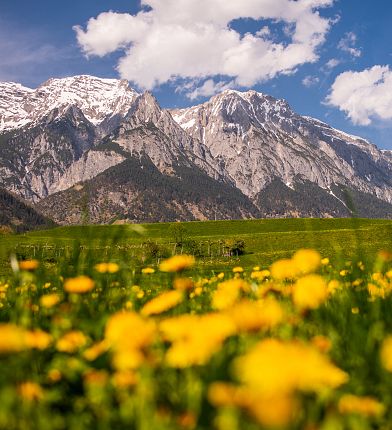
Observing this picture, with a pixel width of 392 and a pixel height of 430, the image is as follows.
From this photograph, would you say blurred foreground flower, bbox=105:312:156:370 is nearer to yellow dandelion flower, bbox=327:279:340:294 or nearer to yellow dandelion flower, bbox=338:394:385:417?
yellow dandelion flower, bbox=338:394:385:417

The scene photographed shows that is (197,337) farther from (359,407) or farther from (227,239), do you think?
(227,239)

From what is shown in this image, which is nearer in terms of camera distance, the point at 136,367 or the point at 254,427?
the point at 254,427

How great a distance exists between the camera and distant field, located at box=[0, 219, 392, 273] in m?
4.49

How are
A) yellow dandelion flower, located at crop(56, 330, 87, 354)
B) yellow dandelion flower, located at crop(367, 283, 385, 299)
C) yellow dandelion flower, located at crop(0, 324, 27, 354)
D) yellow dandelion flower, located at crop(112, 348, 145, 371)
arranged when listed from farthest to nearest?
yellow dandelion flower, located at crop(367, 283, 385, 299), yellow dandelion flower, located at crop(56, 330, 87, 354), yellow dandelion flower, located at crop(0, 324, 27, 354), yellow dandelion flower, located at crop(112, 348, 145, 371)

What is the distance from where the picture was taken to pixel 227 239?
205 ft

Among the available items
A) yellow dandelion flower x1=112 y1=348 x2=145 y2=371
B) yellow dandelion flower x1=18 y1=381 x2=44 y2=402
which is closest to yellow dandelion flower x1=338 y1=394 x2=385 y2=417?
yellow dandelion flower x1=112 y1=348 x2=145 y2=371

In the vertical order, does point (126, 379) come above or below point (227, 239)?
below

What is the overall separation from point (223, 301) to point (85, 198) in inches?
86.5

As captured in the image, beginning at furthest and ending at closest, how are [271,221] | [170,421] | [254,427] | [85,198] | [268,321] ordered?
[271,221] → [85,198] → [268,321] → [170,421] → [254,427]

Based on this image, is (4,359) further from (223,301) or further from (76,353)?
(223,301)

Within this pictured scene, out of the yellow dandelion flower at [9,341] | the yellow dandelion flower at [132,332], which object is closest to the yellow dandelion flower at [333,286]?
the yellow dandelion flower at [132,332]

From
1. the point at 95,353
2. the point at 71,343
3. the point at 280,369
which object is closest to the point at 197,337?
the point at 280,369

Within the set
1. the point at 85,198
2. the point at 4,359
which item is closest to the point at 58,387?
the point at 4,359

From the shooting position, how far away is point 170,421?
4.83 feet
